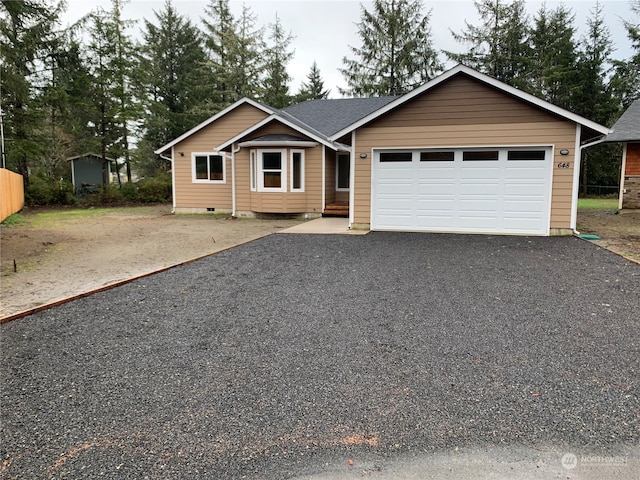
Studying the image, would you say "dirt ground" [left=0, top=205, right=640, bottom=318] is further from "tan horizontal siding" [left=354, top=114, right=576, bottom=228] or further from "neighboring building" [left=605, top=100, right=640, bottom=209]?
"tan horizontal siding" [left=354, top=114, right=576, bottom=228]

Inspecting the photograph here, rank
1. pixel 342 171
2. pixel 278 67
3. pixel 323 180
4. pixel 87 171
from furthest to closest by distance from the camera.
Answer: pixel 278 67
pixel 87 171
pixel 342 171
pixel 323 180

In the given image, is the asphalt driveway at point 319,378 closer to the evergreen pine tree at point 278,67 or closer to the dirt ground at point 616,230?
the dirt ground at point 616,230

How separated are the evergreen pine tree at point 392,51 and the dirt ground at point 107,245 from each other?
16.6 metres

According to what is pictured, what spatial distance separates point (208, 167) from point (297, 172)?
4.19 meters

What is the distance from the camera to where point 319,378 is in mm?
3162

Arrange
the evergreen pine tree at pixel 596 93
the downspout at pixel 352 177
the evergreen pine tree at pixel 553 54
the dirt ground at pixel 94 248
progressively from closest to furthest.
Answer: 1. the dirt ground at pixel 94 248
2. the downspout at pixel 352 177
3. the evergreen pine tree at pixel 553 54
4. the evergreen pine tree at pixel 596 93

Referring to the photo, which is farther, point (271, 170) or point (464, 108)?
point (271, 170)

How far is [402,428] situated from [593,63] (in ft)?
106

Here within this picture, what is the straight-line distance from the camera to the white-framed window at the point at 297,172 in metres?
14.8

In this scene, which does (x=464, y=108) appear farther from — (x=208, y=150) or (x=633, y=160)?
(x=208, y=150)

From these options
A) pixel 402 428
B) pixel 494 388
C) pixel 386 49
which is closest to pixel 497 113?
pixel 494 388

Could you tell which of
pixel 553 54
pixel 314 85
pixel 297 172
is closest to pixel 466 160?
pixel 297 172

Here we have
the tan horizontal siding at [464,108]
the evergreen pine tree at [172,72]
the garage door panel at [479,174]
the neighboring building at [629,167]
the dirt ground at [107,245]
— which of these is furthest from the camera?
the evergreen pine tree at [172,72]

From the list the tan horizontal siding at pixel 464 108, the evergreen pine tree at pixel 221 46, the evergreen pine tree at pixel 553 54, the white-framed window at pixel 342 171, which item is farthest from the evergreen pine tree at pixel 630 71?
the evergreen pine tree at pixel 221 46
